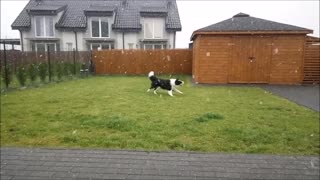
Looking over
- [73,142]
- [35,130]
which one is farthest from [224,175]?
[35,130]

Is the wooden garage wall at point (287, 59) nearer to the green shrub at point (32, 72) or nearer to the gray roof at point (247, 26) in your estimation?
the gray roof at point (247, 26)

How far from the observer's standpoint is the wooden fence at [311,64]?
57.0 ft

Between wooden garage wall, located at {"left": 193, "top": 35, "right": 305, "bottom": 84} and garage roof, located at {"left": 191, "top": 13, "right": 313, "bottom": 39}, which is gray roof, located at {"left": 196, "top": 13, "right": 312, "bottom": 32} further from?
wooden garage wall, located at {"left": 193, "top": 35, "right": 305, "bottom": 84}

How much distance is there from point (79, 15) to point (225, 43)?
77.4 feet

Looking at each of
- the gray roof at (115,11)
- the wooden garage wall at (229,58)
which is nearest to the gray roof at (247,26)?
the wooden garage wall at (229,58)

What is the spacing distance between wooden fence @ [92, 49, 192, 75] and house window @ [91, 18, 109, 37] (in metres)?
9.80

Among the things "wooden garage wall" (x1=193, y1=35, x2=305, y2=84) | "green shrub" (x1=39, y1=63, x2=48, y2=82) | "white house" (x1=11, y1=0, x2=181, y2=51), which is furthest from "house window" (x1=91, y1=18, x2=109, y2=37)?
"wooden garage wall" (x1=193, y1=35, x2=305, y2=84)

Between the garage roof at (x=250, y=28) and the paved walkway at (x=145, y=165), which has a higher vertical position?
the garage roof at (x=250, y=28)

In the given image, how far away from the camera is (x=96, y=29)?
35.3 metres

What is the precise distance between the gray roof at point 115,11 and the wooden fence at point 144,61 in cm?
920

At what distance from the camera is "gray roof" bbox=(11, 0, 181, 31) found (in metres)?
34.8

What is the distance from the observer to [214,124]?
716cm

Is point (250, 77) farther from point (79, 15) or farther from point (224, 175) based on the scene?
point (79, 15)

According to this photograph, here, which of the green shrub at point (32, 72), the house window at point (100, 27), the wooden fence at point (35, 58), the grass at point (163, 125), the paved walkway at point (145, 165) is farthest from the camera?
the house window at point (100, 27)
